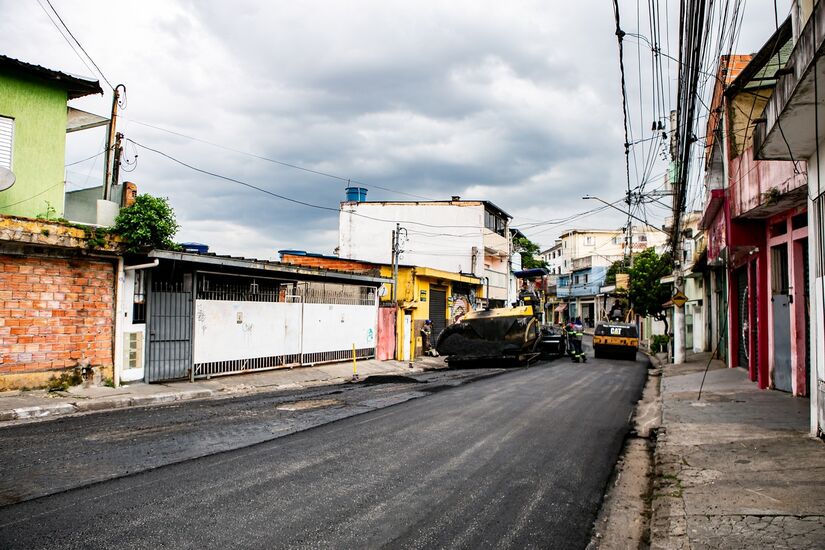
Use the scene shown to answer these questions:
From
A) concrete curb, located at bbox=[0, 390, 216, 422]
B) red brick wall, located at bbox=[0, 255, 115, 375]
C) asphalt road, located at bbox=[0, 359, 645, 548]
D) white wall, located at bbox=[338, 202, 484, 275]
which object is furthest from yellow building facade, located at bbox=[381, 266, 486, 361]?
asphalt road, located at bbox=[0, 359, 645, 548]

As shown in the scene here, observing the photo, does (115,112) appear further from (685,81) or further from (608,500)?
(608,500)

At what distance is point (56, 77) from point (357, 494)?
13233mm

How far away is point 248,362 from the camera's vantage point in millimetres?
17203

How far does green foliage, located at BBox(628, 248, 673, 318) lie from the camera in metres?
35.5

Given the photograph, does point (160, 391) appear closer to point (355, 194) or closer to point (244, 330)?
point (244, 330)

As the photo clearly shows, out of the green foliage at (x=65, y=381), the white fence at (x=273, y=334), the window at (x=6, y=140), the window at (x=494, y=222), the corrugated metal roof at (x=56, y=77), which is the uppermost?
the window at (x=494, y=222)

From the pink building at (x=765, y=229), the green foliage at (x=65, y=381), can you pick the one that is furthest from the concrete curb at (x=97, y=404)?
the pink building at (x=765, y=229)

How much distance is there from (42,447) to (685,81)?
11408mm

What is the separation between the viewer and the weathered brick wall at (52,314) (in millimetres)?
11523

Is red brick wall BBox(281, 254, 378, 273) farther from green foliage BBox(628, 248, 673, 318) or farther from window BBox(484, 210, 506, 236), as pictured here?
green foliage BBox(628, 248, 673, 318)

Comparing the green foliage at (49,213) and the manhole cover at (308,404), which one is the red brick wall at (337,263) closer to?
the green foliage at (49,213)

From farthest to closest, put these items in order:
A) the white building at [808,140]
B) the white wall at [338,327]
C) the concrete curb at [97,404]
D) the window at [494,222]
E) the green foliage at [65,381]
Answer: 1. the window at [494,222]
2. the white wall at [338,327]
3. the green foliage at [65,381]
4. the concrete curb at [97,404]
5. the white building at [808,140]

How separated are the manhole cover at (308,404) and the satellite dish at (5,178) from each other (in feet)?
23.9

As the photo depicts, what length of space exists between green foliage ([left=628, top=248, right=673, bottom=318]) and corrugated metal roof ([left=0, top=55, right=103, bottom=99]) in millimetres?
31043
